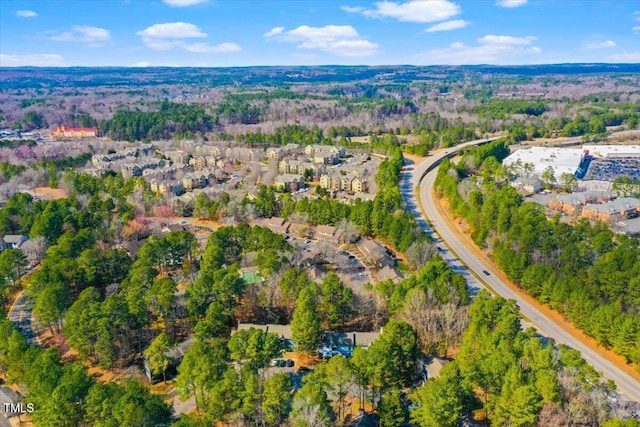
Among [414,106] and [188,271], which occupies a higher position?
[414,106]

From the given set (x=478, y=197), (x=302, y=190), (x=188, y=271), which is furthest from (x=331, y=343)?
(x=302, y=190)

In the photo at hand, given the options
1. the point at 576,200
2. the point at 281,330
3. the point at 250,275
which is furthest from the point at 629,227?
the point at 281,330

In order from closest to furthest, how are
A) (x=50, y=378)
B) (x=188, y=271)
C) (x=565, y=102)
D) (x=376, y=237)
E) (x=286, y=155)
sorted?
(x=50, y=378)
(x=188, y=271)
(x=376, y=237)
(x=286, y=155)
(x=565, y=102)

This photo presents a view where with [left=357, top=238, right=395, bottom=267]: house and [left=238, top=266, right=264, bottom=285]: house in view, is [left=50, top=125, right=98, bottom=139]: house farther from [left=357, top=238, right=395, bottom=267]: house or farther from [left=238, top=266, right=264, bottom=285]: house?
[left=357, top=238, right=395, bottom=267]: house

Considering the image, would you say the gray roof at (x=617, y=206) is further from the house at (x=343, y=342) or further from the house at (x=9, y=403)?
the house at (x=9, y=403)

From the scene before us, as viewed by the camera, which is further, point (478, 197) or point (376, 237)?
point (478, 197)

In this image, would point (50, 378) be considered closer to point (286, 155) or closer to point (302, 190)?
point (302, 190)
